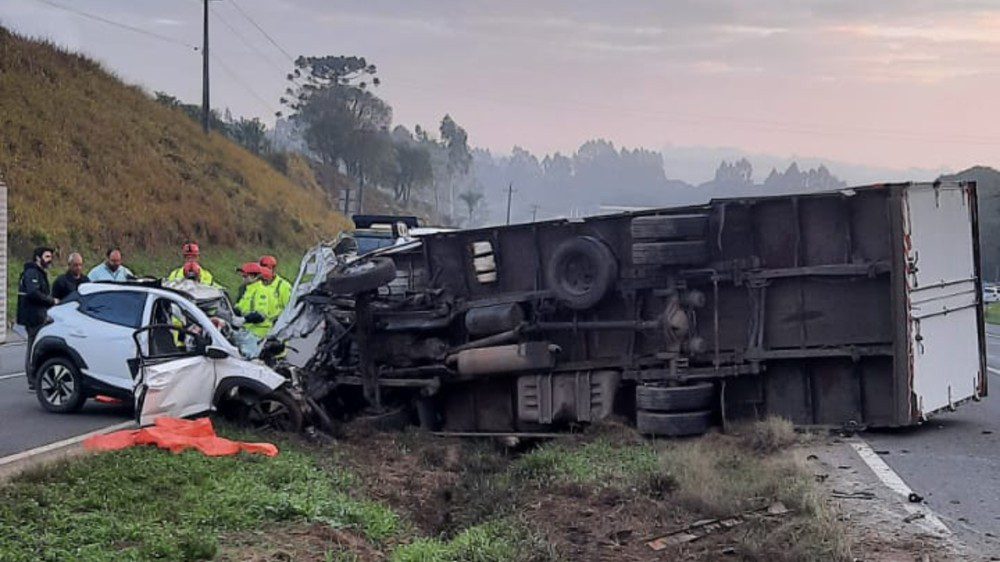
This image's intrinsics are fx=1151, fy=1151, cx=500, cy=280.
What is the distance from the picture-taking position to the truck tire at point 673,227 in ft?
36.2

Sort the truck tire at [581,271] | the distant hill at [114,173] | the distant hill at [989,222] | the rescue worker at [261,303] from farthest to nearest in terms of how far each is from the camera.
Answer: the distant hill at [989,222]
the distant hill at [114,173]
the rescue worker at [261,303]
the truck tire at [581,271]

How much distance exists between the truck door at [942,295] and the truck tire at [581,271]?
2.83m

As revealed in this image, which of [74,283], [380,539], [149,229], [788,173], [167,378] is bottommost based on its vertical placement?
[380,539]

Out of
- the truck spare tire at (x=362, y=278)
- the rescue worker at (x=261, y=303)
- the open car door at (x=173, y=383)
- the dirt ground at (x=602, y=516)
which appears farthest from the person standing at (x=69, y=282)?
the dirt ground at (x=602, y=516)

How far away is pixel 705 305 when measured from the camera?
11.3m

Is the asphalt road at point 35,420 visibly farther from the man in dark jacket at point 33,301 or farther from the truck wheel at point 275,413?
the truck wheel at point 275,413

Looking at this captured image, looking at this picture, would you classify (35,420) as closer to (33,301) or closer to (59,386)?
(59,386)

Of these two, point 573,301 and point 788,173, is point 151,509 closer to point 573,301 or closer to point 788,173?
point 573,301

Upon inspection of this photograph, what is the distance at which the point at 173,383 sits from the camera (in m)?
10.5

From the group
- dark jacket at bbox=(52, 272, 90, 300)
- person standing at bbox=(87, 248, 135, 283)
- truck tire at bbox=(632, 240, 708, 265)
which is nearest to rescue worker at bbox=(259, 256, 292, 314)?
person standing at bbox=(87, 248, 135, 283)

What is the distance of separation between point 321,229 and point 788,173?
11024 centimetres

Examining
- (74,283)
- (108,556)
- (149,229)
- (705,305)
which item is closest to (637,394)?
(705,305)

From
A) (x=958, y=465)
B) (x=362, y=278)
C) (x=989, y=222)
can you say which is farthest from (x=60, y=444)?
(x=989, y=222)

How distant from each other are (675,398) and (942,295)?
2.90 metres
